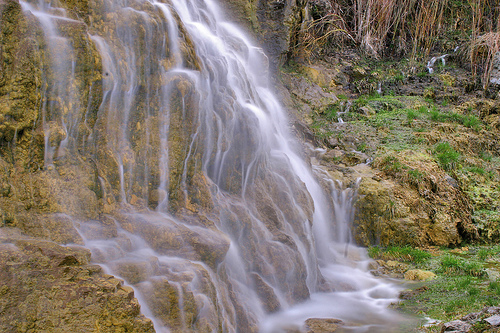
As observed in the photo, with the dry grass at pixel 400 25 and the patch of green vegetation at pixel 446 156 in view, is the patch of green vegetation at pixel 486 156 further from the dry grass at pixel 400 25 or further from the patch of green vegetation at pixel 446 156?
the dry grass at pixel 400 25

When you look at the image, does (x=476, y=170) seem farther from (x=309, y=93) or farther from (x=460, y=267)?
(x=309, y=93)

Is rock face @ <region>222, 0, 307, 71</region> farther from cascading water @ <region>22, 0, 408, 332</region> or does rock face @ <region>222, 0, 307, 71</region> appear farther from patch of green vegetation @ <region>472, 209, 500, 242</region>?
patch of green vegetation @ <region>472, 209, 500, 242</region>

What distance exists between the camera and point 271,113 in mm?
9547

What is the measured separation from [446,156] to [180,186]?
7.07 m

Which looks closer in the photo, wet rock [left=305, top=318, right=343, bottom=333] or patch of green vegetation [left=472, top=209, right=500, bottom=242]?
wet rock [left=305, top=318, right=343, bottom=333]

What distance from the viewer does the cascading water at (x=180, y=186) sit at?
4.14 m

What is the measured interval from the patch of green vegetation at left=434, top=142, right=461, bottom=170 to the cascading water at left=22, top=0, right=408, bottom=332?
393cm

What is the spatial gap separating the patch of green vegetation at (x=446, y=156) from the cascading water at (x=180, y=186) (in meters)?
3.93

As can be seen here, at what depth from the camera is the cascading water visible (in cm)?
414

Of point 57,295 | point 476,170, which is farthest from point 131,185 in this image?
point 476,170

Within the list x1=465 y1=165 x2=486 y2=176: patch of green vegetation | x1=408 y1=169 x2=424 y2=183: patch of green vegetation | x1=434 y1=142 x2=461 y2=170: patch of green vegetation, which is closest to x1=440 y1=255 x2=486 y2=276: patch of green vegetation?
x1=408 y1=169 x2=424 y2=183: patch of green vegetation

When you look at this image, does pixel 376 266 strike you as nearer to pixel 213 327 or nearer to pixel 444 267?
pixel 444 267

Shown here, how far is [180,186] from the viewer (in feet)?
17.5

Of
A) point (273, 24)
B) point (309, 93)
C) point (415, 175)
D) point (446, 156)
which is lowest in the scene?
point (415, 175)
